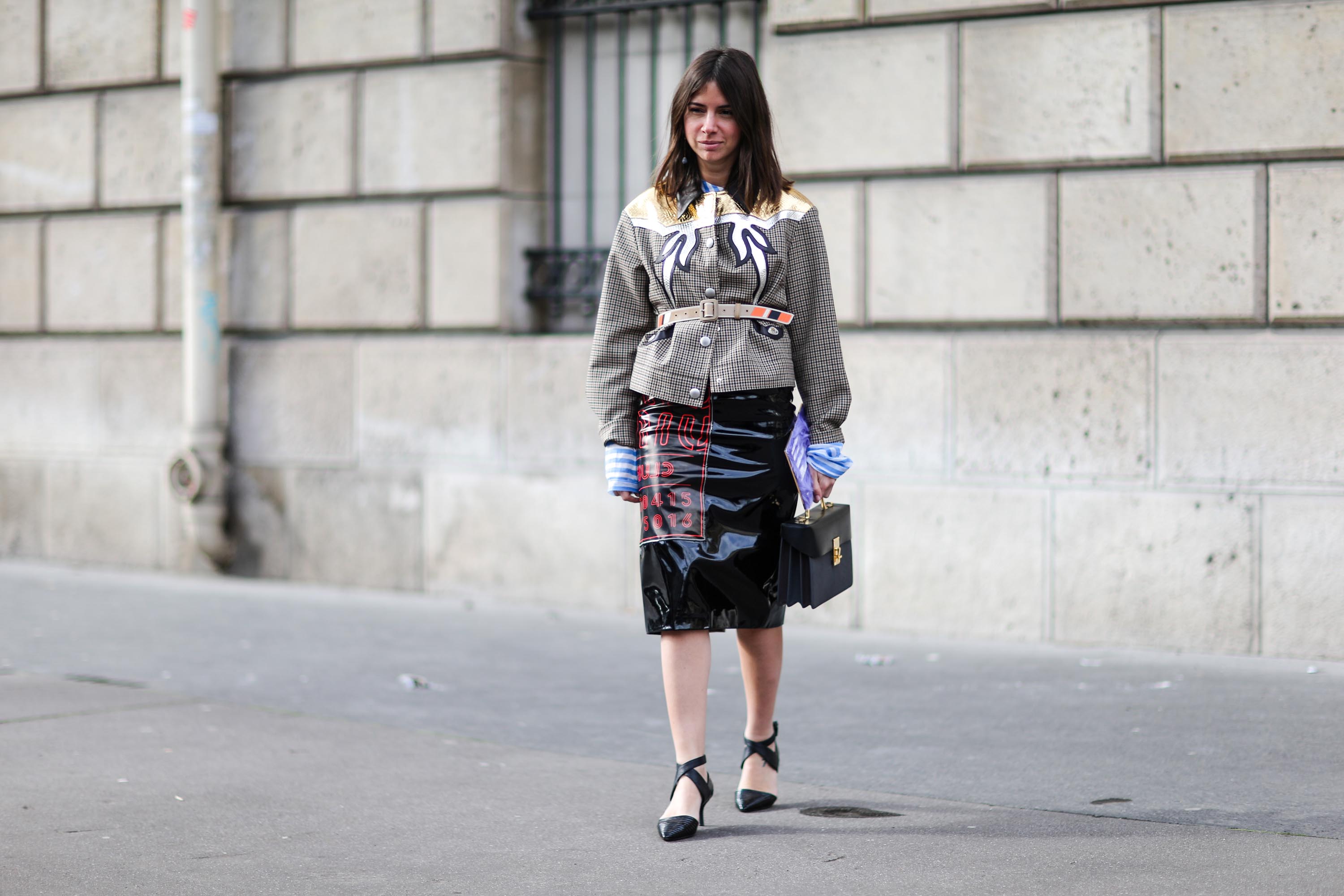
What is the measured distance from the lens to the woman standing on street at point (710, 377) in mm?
4152

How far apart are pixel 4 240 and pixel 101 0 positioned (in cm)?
146

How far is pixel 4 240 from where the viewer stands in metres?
9.63

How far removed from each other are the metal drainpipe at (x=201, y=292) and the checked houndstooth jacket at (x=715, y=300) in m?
4.86

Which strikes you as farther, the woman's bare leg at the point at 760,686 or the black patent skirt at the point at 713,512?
the woman's bare leg at the point at 760,686

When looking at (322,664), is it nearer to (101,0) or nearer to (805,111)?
(805,111)

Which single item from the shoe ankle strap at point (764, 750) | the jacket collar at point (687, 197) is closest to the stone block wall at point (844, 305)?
the shoe ankle strap at point (764, 750)

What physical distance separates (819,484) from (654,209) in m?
0.78

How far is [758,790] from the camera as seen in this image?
436 cm

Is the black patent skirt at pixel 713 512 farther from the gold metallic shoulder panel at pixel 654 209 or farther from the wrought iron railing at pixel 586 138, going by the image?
the wrought iron railing at pixel 586 138

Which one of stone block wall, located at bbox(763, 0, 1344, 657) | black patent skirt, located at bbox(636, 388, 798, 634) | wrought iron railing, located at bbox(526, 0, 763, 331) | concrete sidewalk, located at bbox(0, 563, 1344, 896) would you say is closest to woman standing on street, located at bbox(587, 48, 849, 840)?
black patent skirt, located at bbox(636, 388, 798, 634)

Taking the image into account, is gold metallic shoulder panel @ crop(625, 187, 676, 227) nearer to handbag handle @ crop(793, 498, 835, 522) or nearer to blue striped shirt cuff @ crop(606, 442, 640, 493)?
blue striped shirt cuff @ crop(606, 442, 640, 493)

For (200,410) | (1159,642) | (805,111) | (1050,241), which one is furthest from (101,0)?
(1159,642)

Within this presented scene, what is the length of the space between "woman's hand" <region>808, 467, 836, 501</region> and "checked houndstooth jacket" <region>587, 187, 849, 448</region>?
82mm

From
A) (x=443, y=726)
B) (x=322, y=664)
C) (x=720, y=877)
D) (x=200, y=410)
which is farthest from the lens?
(x=200, y=410)
